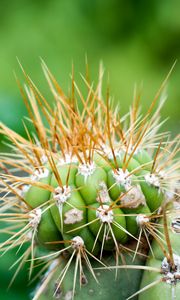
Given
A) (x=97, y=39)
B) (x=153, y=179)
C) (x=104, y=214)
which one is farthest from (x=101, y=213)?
(x=97, y=39)

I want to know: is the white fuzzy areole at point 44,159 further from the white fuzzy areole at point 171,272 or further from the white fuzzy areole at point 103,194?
the white fuzzy areole at point 171,272

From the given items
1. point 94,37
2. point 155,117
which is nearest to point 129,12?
point 94,37

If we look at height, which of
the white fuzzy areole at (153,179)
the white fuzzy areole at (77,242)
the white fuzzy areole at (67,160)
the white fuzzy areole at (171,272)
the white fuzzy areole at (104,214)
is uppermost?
the white fuzzy areole at (67,160)

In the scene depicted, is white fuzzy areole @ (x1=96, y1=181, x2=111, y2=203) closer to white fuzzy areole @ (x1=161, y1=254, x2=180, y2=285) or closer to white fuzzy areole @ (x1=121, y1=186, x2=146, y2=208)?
white fuzzy areole @ (x1=121, y1=186, x2=146, y2=208)

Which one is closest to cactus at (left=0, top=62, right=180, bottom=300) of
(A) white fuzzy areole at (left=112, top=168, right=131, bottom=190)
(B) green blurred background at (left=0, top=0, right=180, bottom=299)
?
(A) white fuzzy areole at (left=112, top=168, right=131, bottom=190)

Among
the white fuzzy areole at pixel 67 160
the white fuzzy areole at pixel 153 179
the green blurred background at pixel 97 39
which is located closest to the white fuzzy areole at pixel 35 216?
the white fuzzy areole at pixel 67 160
